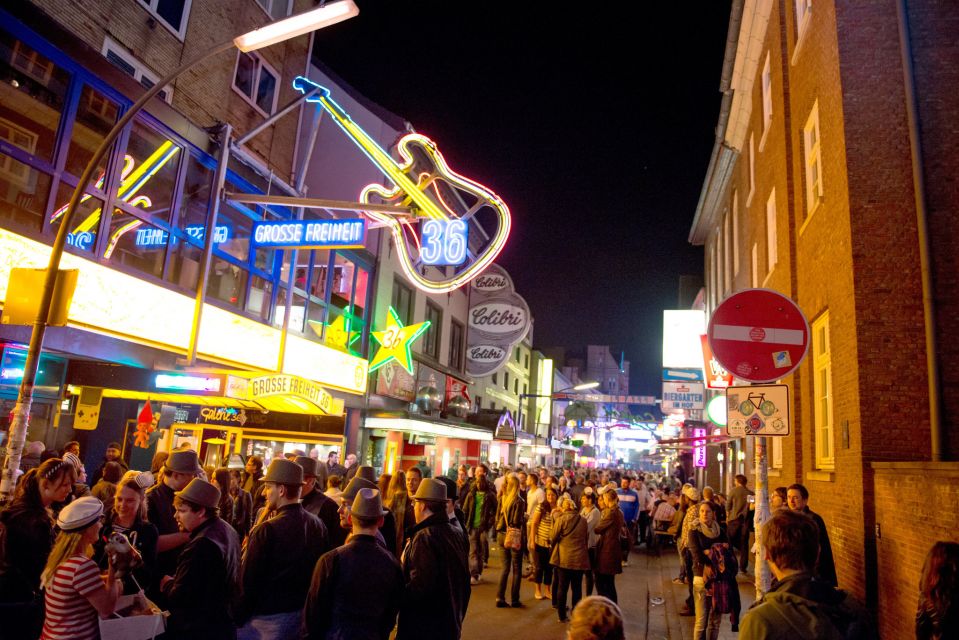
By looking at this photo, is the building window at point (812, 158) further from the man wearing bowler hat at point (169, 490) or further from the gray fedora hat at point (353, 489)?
the man wearing bowler hat at point (169, 490)

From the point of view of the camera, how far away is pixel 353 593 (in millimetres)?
4312

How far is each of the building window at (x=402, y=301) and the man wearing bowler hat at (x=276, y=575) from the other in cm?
1884

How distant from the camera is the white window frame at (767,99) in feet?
49.8

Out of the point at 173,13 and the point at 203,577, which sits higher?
the point at 173,13

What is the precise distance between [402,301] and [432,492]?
19.8 meters

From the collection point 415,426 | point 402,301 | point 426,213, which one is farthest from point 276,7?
point 415,426

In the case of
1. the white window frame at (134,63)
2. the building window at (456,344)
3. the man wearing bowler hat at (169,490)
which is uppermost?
the white window frame at (134,63)

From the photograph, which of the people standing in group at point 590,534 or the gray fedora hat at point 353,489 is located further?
the people standing in group at point 590,534

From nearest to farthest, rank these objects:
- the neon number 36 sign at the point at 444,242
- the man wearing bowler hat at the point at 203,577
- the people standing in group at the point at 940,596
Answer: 1. the people standing in group at the point at 940,596
2. the man wearing bowler hat at the point at 203,577
3. the neon number 36 sign at the point at 444,242

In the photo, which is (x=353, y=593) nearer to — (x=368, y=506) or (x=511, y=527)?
(x=368, y=506)

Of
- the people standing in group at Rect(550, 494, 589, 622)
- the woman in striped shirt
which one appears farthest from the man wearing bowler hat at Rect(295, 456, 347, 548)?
the people standing in group at Rect(550, 494, 589, 622)

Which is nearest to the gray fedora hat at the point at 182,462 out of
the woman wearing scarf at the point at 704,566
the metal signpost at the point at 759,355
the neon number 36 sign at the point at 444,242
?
the metal signpost at the point at 759,355

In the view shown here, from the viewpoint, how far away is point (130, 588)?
4754 mm

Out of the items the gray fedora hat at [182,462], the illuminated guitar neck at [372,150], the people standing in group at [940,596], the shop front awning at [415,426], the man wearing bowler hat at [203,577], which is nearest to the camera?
the people standing in group at [940,596]
